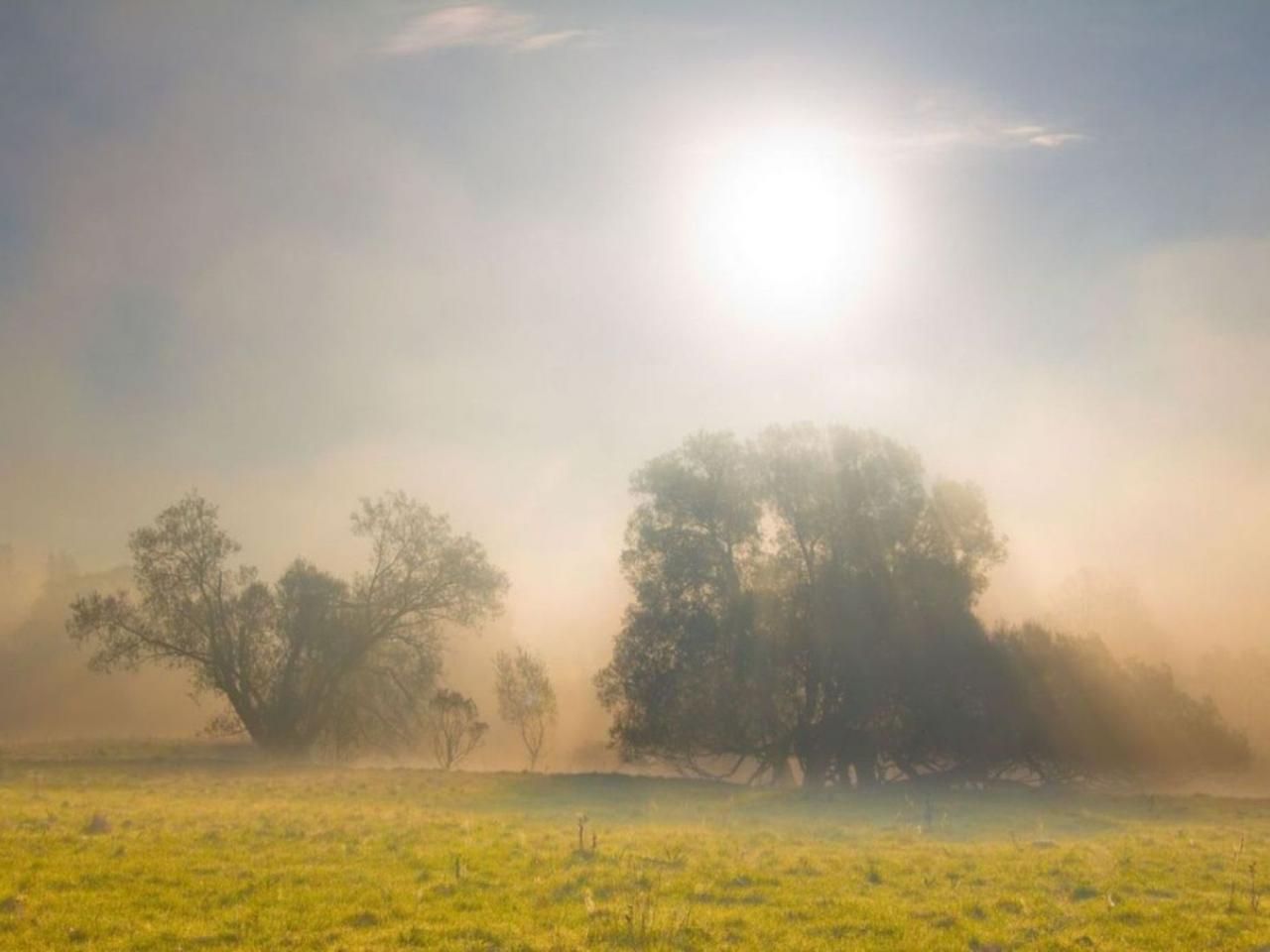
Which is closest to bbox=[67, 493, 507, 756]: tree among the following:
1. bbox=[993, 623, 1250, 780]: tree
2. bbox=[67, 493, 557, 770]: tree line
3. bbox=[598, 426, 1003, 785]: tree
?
bbox=[67, 493, 557, 770]: tree line

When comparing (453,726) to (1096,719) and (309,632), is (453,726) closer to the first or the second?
(309,632)

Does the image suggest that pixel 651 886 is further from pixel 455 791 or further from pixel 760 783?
pixel 760 783

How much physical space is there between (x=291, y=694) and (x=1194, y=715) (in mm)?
50273

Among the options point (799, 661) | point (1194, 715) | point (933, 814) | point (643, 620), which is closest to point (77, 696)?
point (643, 620)

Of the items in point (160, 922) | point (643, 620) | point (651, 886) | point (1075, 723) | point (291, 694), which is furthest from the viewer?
point (291, 694)

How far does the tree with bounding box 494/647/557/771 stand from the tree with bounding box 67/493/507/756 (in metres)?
6.59

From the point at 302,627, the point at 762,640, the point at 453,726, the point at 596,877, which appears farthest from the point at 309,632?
the point at 596,877

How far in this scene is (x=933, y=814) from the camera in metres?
31.4

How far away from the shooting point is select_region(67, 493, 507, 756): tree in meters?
50.8

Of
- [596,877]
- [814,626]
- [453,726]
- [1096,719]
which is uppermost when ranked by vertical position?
[814,626]

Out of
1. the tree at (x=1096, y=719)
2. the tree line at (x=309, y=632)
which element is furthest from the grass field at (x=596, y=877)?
the tree line at (x=309, y=632)

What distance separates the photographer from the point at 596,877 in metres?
16.9

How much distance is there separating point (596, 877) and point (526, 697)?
45595 mm

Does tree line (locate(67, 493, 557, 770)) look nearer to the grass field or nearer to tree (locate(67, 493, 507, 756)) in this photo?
tree (locate(67, 493, 507, 756))
